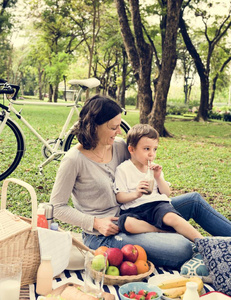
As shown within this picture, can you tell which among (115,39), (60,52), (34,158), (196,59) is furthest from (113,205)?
(60,52)

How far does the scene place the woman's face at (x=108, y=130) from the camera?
3.03m

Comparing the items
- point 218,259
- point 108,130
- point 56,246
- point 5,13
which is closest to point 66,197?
point 56,246

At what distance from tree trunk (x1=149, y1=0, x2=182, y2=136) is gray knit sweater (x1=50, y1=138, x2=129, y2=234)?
28.8ft

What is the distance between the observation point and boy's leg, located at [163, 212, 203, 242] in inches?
115

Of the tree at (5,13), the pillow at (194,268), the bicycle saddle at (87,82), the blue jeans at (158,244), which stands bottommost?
the pillow at (194,268)

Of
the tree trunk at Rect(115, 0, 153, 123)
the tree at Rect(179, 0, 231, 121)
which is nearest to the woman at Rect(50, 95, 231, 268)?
the tree trunk at Rect(115, 0, 153, 123)

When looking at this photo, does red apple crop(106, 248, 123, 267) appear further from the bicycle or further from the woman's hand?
the bicycle

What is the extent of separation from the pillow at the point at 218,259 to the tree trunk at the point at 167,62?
918 centimetres

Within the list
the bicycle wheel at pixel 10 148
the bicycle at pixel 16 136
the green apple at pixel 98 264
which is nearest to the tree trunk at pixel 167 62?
the bicycle at pixel 16 136

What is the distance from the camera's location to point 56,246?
255cm

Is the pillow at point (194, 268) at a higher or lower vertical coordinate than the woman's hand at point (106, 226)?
lower

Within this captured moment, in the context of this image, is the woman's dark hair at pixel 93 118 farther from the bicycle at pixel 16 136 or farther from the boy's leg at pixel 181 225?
the bicycle at pixel 16 136

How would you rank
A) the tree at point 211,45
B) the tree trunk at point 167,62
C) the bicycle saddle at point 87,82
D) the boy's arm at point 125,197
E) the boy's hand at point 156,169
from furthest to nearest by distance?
1. the tree at point 211,45
2. the tree trunk at point 167,62
3. the bicycle saddle at point 87,82
4. the boy's hand at point 156,169
5. the boy's arm at point 125,197

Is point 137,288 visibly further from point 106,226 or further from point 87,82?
point 87,82
